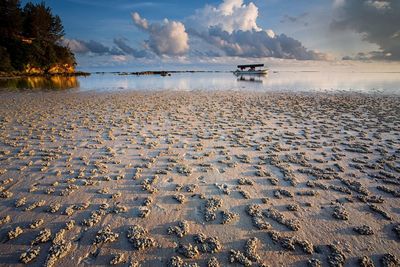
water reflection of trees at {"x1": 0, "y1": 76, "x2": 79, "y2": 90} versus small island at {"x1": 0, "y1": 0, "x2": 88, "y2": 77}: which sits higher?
small island at {"x1": 0, "y1": 0, "x2": 88, "y2": 77}

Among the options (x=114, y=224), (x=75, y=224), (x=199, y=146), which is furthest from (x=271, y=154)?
(x=75, y=224)

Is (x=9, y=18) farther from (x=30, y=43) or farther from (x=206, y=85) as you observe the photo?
(x=206, y=85)

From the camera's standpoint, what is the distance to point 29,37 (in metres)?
81.9

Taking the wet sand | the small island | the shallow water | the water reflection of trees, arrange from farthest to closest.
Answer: the small island < the shallow water < the water reflection of trees < the wet sand

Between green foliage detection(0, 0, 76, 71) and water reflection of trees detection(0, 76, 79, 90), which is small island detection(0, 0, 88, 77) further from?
water reflection of trees detection(0, 76, 79, 90)

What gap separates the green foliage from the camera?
219ft

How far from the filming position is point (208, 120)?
13.5 meters

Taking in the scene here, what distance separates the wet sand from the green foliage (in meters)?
75.0

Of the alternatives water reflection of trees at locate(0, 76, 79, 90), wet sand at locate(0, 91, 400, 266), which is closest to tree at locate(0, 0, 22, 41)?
water reflection of trees at locate(0, 76, 79, 90)

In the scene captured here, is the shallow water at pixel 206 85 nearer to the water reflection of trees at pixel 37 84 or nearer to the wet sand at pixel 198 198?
the water reflection of trees at pixel 37 84

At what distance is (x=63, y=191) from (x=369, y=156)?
9952mm

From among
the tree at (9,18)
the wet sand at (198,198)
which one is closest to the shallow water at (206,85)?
the wet sand at (198,198)

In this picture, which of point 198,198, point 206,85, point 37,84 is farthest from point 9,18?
point 198,198

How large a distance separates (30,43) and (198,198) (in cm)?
9303
